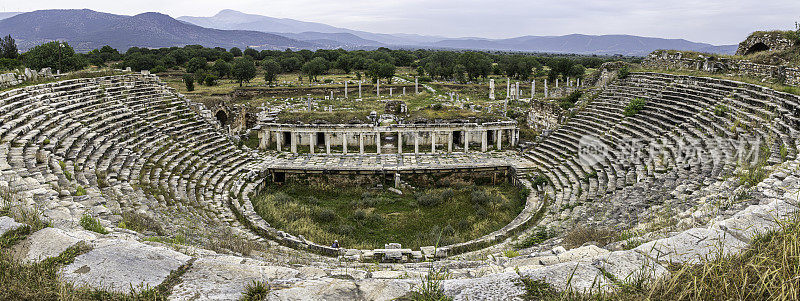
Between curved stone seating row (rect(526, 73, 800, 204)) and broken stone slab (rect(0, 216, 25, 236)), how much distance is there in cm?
1581

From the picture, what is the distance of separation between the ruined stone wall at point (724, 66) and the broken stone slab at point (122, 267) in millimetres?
23560

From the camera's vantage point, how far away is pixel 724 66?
24031mm

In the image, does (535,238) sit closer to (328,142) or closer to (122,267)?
(122,267)

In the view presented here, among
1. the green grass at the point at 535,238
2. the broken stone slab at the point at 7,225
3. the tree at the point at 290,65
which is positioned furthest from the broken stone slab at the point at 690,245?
the tree at the point at 290,65

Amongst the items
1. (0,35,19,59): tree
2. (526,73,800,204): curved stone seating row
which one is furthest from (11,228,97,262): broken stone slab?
(0,35,19,59): tree

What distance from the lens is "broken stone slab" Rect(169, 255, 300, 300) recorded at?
4754mm

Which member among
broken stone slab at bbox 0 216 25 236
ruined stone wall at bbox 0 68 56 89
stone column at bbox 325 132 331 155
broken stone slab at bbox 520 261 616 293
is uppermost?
ruined stone wall at bbox 0 68 56 89

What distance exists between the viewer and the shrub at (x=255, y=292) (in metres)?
4.63

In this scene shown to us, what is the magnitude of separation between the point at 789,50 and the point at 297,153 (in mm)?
30799

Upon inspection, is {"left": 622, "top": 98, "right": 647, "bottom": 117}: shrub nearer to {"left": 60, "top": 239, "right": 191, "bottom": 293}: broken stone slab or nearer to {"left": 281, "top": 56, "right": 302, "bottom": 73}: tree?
{"left": 60, "top": 239, "right": 191, "bottom": 293}: broken stone slab

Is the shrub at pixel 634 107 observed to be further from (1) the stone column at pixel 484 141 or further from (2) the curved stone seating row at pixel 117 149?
(2) the curved stone seating row at pixel 117 149

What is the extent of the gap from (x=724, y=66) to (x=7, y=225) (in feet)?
99.4

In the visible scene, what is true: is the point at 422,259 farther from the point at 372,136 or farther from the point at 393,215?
the point at 372,136

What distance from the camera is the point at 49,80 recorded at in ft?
68.0
